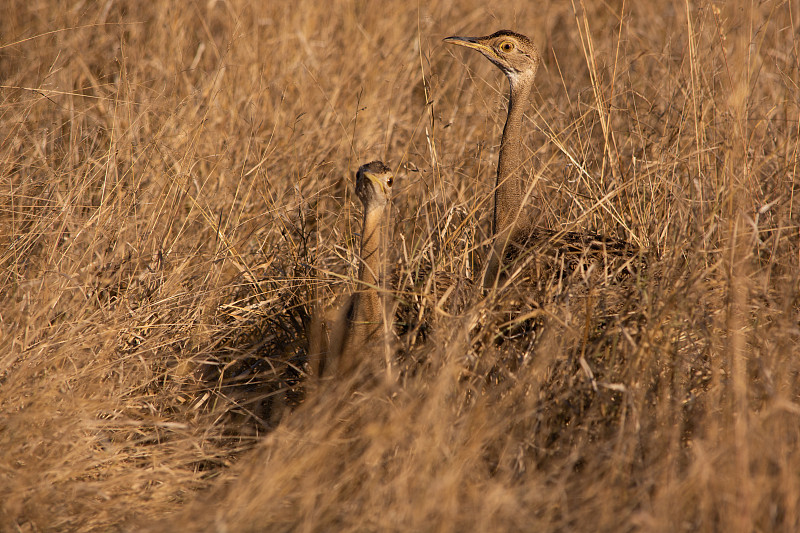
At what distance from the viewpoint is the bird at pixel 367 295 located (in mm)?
3590

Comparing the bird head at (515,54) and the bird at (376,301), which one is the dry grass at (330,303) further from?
the bird head at (515,54)

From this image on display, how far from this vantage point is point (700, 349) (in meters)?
3.48

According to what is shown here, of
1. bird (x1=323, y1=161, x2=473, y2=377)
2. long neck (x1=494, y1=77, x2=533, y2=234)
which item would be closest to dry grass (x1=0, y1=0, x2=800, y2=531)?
bird (x1=323, y1=161, x2=473, y2=377)

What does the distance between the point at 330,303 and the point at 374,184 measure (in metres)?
0.89

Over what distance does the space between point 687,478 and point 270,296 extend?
225 centimetres

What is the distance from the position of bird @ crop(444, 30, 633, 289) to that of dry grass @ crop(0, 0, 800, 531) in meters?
0.15

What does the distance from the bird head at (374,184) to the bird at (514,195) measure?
0.54m

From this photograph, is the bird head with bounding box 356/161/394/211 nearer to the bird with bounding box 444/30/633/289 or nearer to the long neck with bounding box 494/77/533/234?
the bird with bounding box 444/30/633/289

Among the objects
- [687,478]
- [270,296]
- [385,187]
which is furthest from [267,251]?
[687,478]

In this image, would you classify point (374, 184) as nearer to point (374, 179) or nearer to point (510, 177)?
point (374, 179)

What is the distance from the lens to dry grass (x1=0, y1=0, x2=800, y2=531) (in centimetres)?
283

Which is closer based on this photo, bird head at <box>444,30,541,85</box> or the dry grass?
the dry grass

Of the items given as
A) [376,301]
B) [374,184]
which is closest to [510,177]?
[374,184]

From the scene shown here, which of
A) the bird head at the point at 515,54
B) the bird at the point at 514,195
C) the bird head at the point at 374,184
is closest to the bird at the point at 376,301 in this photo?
the bird head at the point at 374,184
